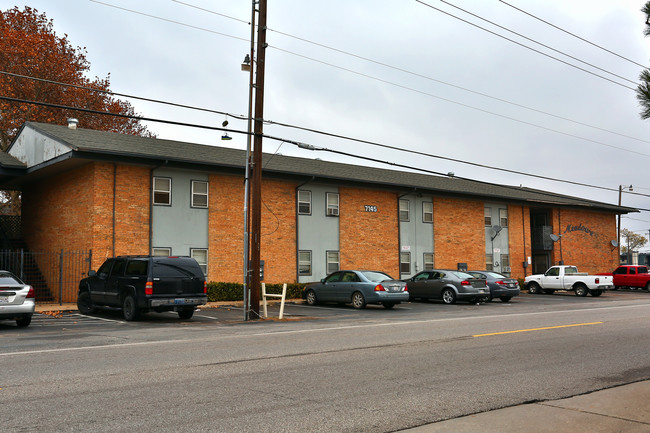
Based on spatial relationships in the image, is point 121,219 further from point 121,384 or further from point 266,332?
point 121,384

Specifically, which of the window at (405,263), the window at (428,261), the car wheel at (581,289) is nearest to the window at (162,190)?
the window at (405,263)

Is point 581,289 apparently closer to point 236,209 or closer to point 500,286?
point 500,286

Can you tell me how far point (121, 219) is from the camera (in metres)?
24.1

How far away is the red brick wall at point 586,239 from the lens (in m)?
44.1

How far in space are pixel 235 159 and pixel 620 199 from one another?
136ft

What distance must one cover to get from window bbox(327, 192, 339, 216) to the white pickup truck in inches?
544

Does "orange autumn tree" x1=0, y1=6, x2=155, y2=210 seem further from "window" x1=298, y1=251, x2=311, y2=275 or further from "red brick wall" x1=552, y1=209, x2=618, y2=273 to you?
"red brick wall" x1=552, y1=209, x2=618, y2=273

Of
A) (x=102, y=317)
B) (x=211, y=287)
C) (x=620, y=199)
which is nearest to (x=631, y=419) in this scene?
(x=102, y=317)

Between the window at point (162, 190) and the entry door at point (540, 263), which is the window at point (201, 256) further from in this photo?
the entry door at point (540, 263)

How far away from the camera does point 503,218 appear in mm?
39906

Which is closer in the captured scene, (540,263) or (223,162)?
(223,162)

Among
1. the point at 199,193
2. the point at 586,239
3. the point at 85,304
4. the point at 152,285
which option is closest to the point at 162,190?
the point at 199,193

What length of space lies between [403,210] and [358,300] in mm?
12207

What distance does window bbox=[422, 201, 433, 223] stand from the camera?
3519 centimetres
